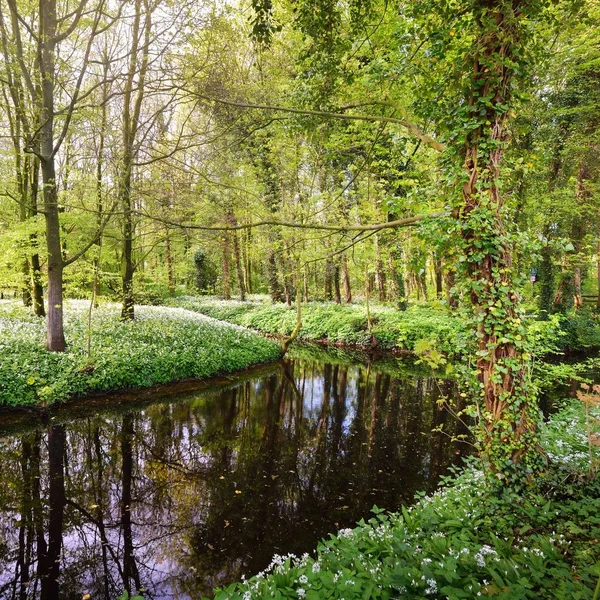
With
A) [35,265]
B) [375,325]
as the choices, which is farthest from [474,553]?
[375,325]

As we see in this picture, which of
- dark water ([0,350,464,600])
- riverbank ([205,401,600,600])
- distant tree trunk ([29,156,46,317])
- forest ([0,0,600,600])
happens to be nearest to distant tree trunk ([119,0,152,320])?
forest ([0,0,600,600])

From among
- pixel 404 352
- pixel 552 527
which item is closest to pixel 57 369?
pixel 552 527

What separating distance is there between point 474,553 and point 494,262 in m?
2.73

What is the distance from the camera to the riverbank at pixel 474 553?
2613 mm

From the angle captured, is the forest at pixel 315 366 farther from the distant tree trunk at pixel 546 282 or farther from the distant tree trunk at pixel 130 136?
the distant tree trunk at pixel 546 282

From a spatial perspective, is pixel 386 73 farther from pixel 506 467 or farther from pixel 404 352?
pixel 404 352

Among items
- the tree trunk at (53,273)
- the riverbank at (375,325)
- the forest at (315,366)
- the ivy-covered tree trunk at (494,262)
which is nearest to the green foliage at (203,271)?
the riverbank at (375,325)

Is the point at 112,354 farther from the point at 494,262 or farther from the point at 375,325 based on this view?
the point at 375,325

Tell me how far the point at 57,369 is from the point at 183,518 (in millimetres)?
5926

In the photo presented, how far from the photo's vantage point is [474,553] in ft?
10.2

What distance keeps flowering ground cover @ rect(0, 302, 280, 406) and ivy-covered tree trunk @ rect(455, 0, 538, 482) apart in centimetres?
918

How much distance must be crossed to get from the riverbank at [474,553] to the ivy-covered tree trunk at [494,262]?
432 millimetres

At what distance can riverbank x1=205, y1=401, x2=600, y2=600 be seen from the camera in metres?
2.61

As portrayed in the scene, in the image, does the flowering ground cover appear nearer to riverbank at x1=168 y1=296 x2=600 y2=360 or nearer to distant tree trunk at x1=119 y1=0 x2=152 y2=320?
distant tree trunk at x1=119 y1=0 x2=152 y2=320
